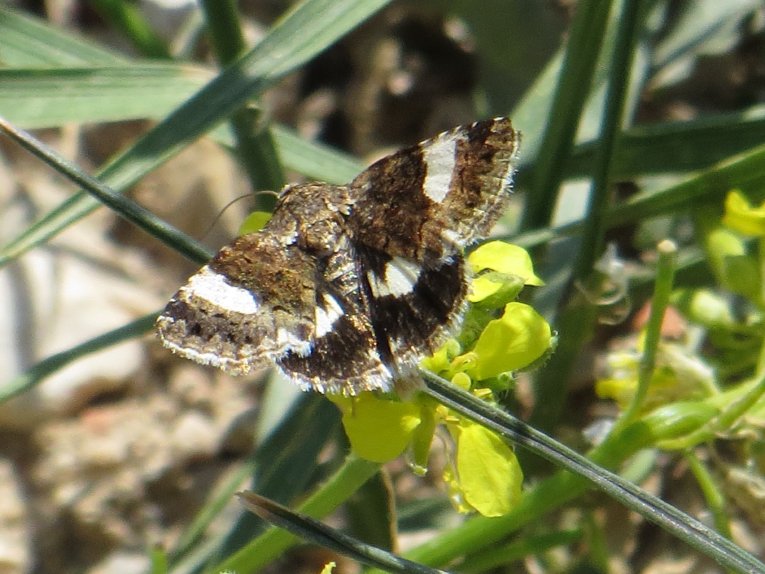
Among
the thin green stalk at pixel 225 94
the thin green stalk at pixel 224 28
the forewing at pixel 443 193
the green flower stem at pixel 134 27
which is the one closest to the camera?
the forewing at pixel 443 193

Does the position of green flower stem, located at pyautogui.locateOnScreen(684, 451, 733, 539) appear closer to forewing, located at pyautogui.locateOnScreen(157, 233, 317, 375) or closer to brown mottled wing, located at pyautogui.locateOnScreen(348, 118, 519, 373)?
brown mottled wing, located at pyautogui.locateOnScreen(348, 118, 519, 373)

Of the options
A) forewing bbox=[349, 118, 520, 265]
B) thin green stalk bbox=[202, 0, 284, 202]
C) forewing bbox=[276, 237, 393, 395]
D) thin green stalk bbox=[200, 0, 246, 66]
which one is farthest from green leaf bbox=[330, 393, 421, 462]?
thin green stalk bbox=[200, 0, 246, 66]

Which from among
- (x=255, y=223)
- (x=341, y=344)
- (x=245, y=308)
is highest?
(x=255, y=223)

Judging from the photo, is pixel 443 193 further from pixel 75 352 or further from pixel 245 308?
pixel 75 352

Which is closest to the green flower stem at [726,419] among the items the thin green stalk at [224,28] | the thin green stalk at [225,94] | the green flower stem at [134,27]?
the thin green stalk at [225,94]

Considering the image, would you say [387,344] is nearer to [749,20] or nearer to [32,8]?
[749,20]

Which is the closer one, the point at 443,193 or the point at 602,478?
the point at 602,478

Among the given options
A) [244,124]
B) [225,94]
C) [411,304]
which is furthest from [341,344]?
[244,124]

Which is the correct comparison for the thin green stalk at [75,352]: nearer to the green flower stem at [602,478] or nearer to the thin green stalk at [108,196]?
the thin green stalk at [108,196]
